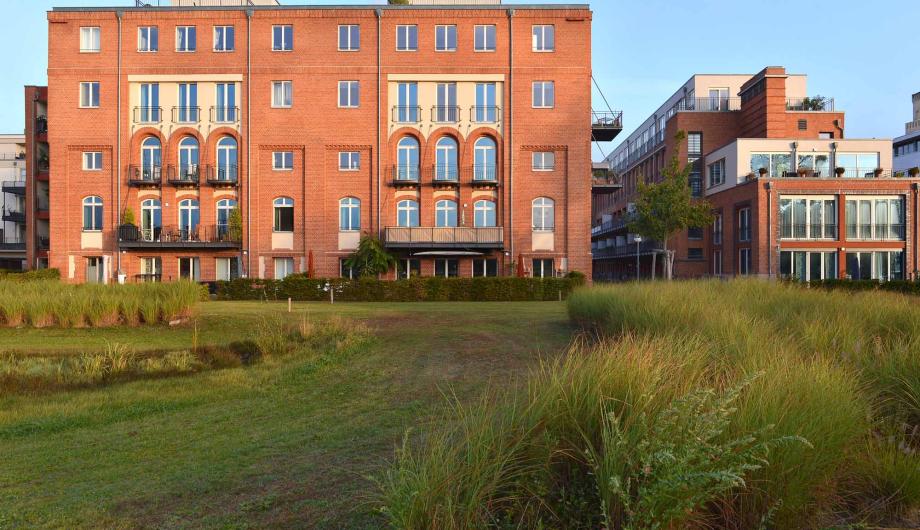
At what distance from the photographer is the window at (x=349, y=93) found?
34.1m

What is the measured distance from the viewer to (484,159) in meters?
34.5

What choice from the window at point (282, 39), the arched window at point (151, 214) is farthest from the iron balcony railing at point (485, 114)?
the arched window at point (151, 214)

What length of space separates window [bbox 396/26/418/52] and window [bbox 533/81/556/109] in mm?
7655

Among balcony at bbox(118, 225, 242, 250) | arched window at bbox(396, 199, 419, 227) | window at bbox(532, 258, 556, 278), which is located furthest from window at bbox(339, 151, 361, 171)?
window at bbox(532, 258, 556, 278)

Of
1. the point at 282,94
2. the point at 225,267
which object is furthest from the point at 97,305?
the point at 282,94

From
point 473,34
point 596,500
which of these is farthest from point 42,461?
point 473,34

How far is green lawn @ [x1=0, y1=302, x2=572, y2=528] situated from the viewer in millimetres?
4355

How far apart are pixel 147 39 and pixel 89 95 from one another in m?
4.91

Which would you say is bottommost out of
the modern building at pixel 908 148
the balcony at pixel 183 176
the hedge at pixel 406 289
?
the hedge at pixel 406 289

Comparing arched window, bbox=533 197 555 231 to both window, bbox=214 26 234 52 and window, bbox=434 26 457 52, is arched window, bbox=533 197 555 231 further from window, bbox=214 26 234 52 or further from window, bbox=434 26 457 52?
window, bbox=214 26 234 52

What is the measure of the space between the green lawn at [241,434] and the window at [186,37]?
89.7 ft

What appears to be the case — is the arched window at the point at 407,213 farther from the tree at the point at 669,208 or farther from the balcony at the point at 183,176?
the tree at the point at 669,208

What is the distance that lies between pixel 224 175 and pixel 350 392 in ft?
98.2

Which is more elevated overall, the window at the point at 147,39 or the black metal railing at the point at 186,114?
the window at the point at 147,39
